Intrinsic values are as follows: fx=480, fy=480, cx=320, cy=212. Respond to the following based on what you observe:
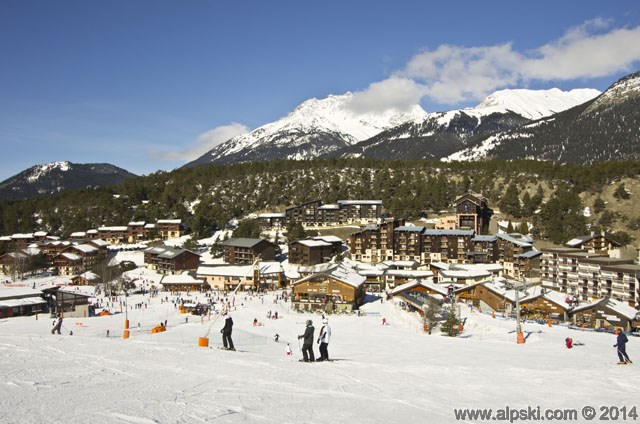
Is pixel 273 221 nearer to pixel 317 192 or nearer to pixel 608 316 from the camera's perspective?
pixel 317 192

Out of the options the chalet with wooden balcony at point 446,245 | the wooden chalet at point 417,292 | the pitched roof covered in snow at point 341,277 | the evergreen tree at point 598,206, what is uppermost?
the evergreen tree at point 598,206

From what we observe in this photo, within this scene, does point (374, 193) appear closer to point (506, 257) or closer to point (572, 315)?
point (506, 257)

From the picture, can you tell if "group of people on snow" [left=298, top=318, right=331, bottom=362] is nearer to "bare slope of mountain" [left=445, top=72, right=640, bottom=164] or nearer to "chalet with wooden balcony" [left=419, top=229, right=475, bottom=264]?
"chalet with wooden balcony" [left=419, top=229, right=475, bottom=264]

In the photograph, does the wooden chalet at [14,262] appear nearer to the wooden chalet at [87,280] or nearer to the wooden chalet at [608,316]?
the wooden chalet at [87,280]

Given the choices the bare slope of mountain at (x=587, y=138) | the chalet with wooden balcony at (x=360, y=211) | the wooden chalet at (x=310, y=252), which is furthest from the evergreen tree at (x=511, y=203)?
the bare slope of mountain at (x=587, y=138)

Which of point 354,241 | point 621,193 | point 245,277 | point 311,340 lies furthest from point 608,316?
point 621,193

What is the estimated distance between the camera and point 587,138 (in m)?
171

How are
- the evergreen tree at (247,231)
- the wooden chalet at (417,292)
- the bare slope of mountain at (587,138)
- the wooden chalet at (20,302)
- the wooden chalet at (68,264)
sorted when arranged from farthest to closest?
1. the bare slope of mountain at (587,138)
2. the evergreen tree at (247,231)
3. the wooden chalet at (68,264)
4. the wooden chalet at (417,292)
5. the wooden chalet at (20,302)

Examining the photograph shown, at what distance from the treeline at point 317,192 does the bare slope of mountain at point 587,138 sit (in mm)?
72772

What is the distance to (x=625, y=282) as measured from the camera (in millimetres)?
47969

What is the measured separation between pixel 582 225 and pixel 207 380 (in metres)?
75.3

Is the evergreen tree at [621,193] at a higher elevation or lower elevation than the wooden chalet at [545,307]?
higher

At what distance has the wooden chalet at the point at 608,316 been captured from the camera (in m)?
38.6

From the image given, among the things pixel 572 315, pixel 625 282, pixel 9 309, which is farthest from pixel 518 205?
pixel 9 309
